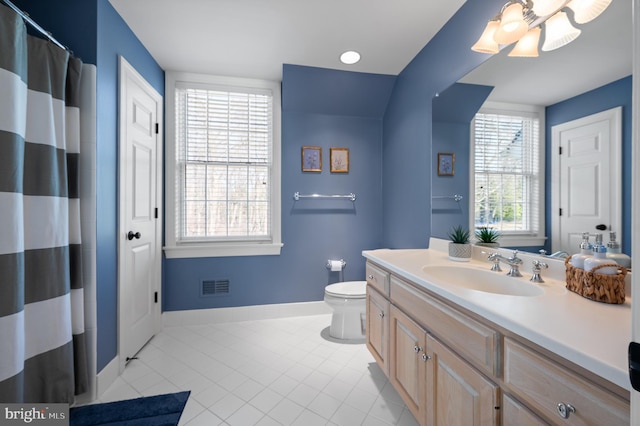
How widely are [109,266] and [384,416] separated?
6.11 feet

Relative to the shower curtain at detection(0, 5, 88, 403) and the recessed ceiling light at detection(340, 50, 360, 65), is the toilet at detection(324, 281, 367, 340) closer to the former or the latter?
the shower curtain at detection(0, 5, 88, 403)

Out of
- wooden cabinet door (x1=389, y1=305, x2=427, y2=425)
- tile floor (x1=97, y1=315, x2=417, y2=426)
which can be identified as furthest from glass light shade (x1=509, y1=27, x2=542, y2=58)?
tile floor (x1=97, y1=315, x2=417, y2=426)

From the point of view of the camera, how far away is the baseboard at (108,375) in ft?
5.56

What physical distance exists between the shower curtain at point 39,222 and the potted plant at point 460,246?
2.10m

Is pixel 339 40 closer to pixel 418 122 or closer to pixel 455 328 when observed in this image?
pixel 418 122

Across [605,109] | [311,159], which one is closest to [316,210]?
[311,159]

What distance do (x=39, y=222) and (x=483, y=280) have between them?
2.14m

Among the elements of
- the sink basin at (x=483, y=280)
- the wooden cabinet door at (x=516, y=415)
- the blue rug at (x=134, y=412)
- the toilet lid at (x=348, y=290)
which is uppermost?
the sink basin at (x=483, y=280)

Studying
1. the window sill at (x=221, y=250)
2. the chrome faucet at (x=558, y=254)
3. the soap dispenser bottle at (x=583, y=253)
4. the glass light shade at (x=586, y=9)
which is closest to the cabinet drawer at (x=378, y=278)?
the chrome faucet at (x=558, y=254)

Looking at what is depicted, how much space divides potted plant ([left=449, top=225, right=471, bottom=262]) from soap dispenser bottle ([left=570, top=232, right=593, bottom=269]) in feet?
1.98

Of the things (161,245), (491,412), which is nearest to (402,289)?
(491,412)

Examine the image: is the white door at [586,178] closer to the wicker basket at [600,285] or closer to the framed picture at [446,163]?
the wicker basket at [600,285]

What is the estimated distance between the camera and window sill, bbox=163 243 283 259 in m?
2.64

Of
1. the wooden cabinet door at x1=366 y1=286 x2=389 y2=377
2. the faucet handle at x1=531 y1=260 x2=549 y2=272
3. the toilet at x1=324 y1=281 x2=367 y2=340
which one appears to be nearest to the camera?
the faucet handle at x1=531 y1=260 x2=549 y2=272
